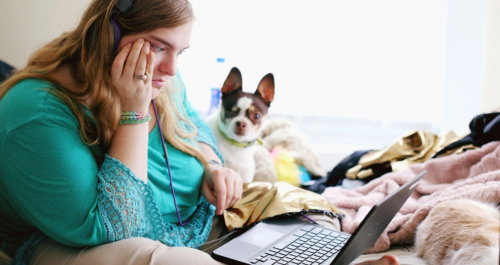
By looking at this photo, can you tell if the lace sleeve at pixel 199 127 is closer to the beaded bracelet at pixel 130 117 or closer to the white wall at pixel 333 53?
the beaded bracelet at pixel 130 117

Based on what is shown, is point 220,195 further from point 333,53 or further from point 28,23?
point 333,53

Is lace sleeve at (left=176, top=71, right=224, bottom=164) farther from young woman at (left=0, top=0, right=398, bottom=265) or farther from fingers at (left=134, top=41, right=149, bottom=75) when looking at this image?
fingers at (left=134, top=41, right=149, bottom=75)

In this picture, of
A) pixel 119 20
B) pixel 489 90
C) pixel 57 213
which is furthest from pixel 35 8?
pixel 489 90

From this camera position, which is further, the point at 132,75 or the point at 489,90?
the point at 489,90

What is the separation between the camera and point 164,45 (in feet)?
2.93

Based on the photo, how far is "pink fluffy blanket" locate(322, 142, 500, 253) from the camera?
1.19 metres

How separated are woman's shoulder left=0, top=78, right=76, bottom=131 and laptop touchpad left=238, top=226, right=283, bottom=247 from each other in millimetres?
467

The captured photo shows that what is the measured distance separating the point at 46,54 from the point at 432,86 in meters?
2.26

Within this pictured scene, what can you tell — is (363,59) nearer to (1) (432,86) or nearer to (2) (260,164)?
(1) (432,86)

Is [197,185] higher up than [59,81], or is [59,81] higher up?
[59,81]

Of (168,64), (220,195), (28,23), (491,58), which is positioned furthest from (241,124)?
(491,58)

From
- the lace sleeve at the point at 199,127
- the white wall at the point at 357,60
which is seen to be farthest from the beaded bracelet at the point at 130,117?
the white wall at the point at 357,60

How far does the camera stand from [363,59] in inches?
98.9

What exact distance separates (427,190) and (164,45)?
3.46ft
